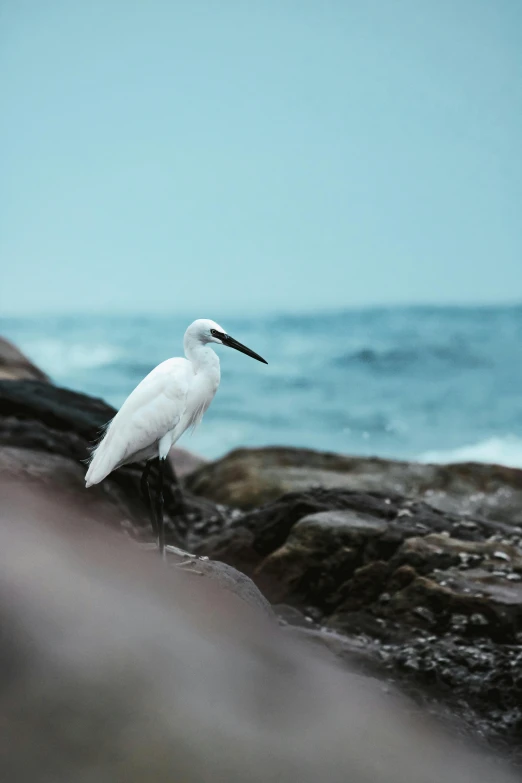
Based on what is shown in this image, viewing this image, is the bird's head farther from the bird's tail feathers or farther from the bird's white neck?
the bird's tail feathers

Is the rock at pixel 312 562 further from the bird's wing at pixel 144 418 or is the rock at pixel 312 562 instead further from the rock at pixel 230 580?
the bird's wing at pixel 144 418

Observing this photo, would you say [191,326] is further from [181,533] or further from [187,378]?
[181,533]

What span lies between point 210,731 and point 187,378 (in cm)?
245

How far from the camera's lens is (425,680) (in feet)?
18.1

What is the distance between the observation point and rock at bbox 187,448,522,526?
920 centimetres

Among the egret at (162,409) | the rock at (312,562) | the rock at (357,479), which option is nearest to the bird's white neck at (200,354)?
the egret at (162,409)

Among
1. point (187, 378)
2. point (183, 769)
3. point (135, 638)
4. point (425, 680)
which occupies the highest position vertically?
point (187, 378)

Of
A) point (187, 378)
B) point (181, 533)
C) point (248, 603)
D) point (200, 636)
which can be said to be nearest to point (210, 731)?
point (200, 636)

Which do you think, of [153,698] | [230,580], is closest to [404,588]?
[230,580]

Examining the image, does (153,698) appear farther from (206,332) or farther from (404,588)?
(404,588)

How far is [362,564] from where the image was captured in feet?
21.0

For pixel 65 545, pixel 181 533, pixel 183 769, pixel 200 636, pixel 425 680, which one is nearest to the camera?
pixel 183 769

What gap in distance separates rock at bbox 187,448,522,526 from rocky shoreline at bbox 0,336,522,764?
43.3 inches

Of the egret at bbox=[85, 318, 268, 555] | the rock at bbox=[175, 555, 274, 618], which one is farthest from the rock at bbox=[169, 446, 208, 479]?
the rock at bbox=[175, 555, 274, 618]
